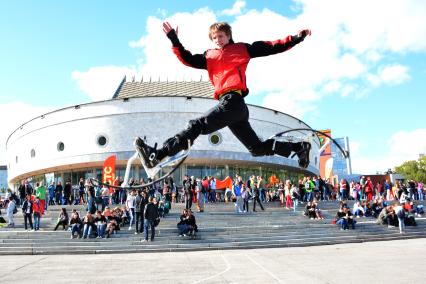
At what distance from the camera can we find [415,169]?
8394 cm

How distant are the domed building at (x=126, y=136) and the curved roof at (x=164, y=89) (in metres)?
6.93

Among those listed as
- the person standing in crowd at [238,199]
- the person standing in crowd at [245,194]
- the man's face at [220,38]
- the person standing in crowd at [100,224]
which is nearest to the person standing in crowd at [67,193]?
the person standing in crowd at [100,224]

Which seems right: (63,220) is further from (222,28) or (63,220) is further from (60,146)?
(60,146)

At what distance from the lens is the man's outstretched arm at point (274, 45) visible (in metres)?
4.63

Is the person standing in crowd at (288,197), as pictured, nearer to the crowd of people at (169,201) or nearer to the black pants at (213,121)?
the crowd of people at (169,201)

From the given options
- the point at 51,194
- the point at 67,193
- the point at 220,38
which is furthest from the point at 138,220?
the point at 220,38

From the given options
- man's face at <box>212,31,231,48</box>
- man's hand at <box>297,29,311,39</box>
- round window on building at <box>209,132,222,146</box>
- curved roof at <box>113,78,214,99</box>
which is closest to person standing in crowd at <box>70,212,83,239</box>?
man's face at <box>212,31,231,48</box>

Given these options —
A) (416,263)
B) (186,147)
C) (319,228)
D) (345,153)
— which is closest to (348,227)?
(319,228)

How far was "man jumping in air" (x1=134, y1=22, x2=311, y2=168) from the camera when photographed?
14.6 feet

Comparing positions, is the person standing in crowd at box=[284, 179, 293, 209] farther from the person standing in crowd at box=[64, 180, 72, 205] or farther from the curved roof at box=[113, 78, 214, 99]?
the curved roof at box=[113, 78, 214, 99]

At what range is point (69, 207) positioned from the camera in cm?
2641

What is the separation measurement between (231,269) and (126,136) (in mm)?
29408

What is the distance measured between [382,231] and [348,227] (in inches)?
65.8

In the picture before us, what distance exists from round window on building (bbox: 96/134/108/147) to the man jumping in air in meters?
36.1
